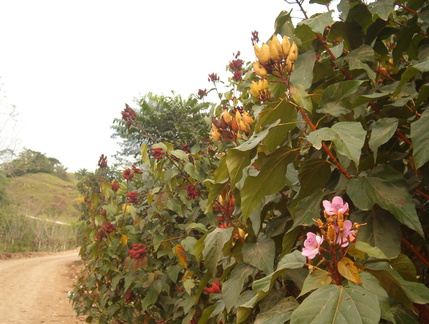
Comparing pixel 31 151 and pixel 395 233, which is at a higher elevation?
pixel 31 151

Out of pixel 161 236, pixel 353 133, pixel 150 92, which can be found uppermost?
pixel 150 92

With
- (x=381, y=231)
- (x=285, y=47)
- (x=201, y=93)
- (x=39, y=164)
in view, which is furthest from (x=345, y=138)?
(x=39, y=164)

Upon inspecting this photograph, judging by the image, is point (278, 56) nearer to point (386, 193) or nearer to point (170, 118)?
point (386, 193)

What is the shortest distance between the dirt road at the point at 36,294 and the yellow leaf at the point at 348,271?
18.3 ft

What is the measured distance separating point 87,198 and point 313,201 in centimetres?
341

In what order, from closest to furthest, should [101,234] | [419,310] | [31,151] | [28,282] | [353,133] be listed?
[353,133], [419,310], [101,234], [28,282], [31,151]

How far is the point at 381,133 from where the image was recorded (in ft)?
2.52

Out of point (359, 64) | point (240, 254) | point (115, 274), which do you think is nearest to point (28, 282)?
point (115, 274)

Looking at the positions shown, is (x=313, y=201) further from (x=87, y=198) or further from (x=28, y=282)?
(x=28, y=282)

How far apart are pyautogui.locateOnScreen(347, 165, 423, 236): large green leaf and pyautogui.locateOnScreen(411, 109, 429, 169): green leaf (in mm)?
89

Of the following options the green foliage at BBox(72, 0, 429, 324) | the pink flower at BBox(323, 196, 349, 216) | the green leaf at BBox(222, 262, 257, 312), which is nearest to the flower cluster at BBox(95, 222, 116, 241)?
the green foliage at BBox(72, 0, 429, 324)

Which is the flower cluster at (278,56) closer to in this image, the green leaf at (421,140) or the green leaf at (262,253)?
the green leaf at (421,140)

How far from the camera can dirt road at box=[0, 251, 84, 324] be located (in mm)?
5565

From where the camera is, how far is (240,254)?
1104 mm
